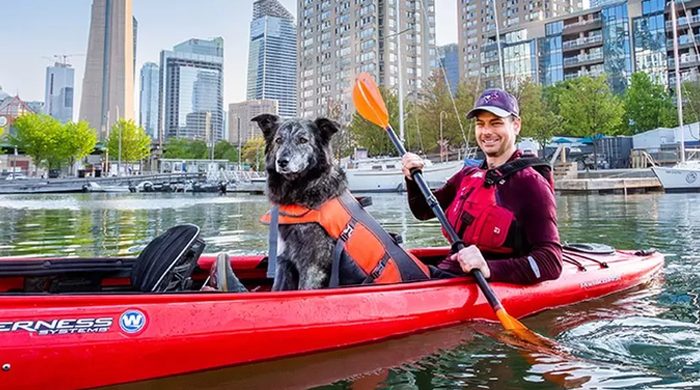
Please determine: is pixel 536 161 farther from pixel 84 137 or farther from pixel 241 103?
pixel 241 103

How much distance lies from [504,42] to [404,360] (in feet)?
259

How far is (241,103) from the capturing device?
15375 cm

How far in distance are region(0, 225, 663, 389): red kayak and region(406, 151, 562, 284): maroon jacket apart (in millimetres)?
239

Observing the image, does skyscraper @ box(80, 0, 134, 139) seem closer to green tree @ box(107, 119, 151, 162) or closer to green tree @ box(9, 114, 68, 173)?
green tree @ box(107, 119, 151, 162)

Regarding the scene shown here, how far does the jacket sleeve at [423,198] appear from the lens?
4902 millimetres

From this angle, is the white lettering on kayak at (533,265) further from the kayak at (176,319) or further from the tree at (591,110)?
the tree at (591,110)

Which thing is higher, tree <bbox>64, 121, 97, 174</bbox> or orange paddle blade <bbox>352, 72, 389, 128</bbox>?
tree <bbox>64, 121, 97, 174</bbox>

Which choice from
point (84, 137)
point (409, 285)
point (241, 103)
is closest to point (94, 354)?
point (409, 285)

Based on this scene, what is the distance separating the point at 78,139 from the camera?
59.1 meters

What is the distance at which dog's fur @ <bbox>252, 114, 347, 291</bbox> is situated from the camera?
3807 millimetres

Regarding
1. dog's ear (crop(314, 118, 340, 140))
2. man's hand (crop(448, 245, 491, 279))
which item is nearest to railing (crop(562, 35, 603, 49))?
man's hand (crop(448, 245, 491, 279))

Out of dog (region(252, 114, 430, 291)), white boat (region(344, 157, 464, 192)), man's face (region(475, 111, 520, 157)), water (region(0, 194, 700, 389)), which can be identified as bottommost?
water (region(0, 194, 700, 389))

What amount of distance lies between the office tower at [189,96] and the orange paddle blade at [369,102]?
17085 cm

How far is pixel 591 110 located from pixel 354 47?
6386 centimetres
